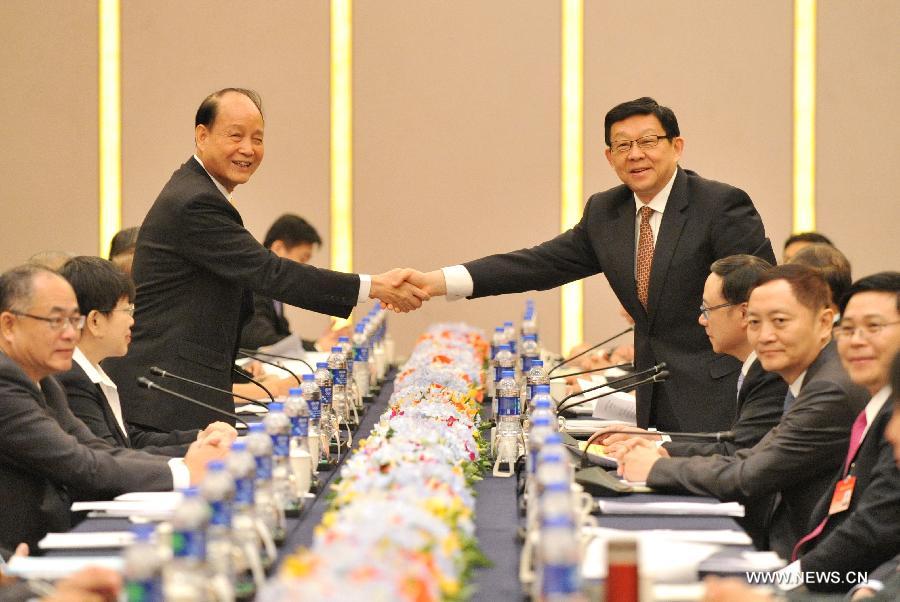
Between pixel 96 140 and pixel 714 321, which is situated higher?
pixel 96 140

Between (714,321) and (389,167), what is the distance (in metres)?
Result: 4.61

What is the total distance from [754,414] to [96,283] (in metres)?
1.80

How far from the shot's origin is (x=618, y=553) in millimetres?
1859

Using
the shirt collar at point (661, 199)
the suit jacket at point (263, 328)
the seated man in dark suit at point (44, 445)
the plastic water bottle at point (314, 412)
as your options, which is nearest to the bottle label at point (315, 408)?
the plastic water bottle at point (314, 412)

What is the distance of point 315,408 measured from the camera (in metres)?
3.35

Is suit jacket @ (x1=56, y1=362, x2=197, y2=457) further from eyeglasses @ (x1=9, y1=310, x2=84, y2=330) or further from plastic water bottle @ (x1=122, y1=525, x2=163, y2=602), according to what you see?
plastic water bottle @ (x1=122, y1=525, x2=163, y2=602)

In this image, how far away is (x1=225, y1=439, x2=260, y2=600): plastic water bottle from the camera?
2.18 metres

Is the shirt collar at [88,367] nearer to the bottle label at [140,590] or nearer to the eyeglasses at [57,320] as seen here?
the eyeglasses at [57,320]

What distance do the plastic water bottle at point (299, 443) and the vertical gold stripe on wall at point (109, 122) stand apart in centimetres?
535

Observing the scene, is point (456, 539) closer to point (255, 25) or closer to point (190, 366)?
point (190, 366)

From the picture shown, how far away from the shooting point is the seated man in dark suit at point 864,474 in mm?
2629

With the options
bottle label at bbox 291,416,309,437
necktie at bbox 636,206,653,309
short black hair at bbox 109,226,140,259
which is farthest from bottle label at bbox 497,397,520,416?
short black hair at bbox 109,226,140,259

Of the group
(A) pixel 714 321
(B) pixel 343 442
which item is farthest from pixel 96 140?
(A) pixel 714 321

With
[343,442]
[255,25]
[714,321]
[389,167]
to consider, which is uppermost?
[255,25]
